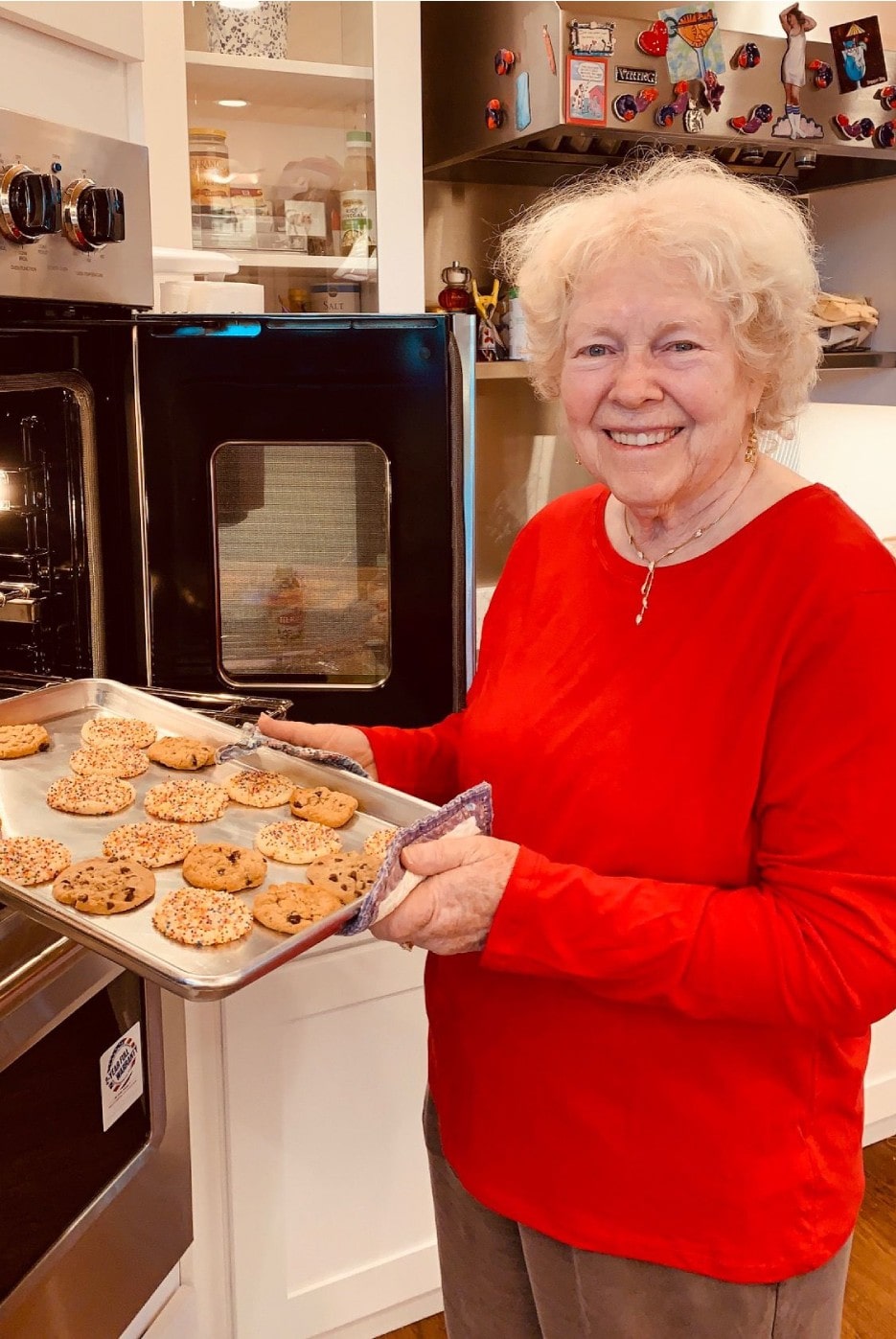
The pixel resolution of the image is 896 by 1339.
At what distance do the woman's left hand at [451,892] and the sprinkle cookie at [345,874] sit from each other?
8 cm

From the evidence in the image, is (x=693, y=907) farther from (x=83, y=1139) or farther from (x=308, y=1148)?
(x=308, y=1148)

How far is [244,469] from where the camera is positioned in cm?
153

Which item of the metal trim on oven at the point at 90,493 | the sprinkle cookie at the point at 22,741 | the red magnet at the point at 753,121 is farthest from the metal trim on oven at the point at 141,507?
the red magnet at the point at 753,121

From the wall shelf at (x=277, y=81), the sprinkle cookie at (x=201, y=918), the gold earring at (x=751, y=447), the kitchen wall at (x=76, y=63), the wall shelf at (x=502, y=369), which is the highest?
the wall shelf at (x=277, y=81)

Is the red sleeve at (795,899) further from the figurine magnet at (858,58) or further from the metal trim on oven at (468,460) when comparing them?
the figurine magnet at (858,58)

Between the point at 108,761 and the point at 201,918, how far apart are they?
1.16 ft

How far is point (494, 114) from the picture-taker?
236 centimetres

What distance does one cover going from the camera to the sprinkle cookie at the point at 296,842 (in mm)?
1236

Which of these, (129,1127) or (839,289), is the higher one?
(839,289)

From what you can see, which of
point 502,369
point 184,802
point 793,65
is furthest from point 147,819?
point 793,65

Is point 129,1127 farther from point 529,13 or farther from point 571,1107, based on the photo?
point 529,13

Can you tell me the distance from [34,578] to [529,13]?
4.95 feet

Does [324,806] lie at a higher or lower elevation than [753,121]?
lower

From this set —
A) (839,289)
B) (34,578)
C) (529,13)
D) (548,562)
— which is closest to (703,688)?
(548,562)
